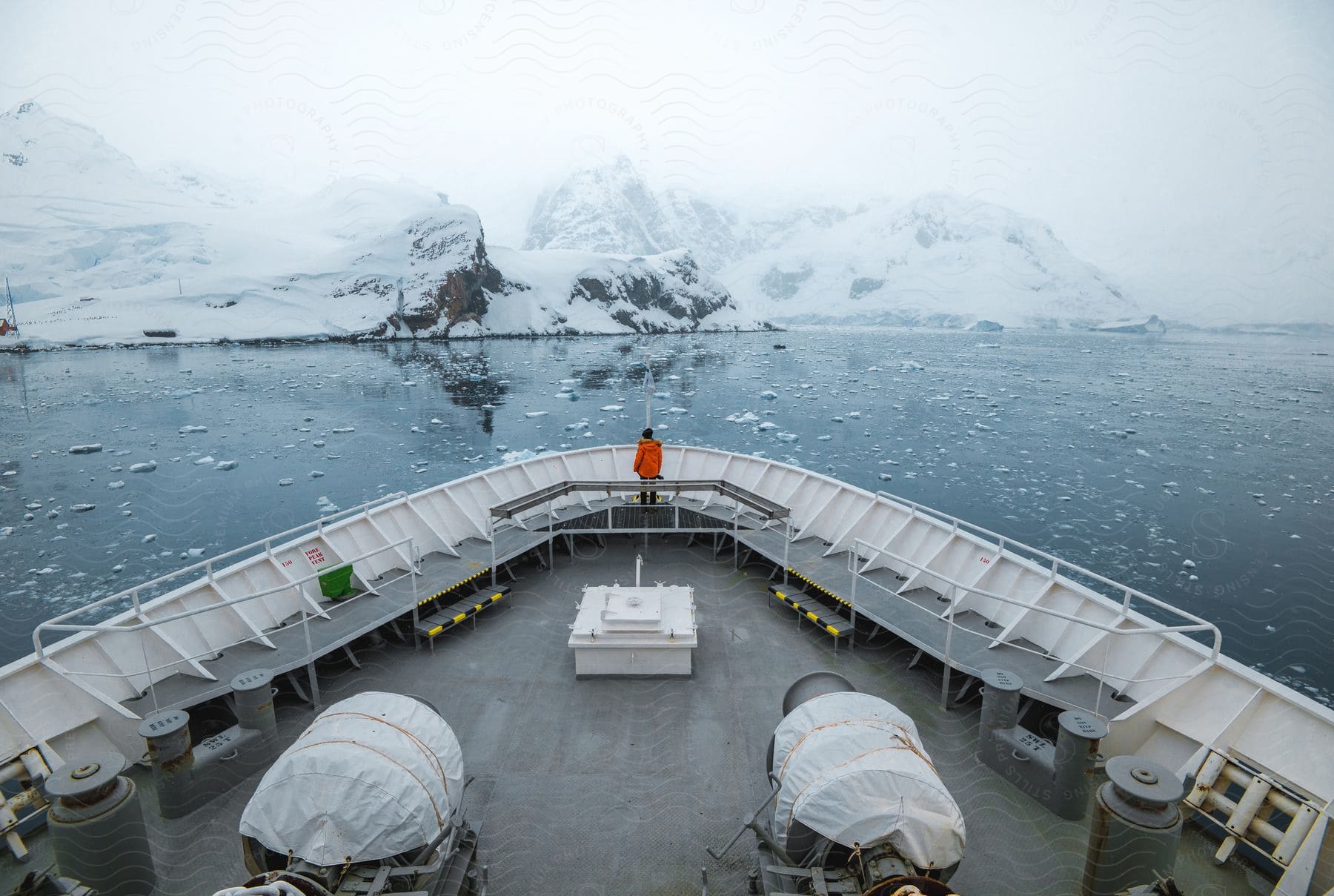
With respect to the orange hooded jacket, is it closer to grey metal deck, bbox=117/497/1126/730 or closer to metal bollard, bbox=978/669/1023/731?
grey metal deck, bbox=117/497/1126/730

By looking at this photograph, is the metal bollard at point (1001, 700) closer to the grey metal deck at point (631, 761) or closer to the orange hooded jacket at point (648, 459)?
the grey metal deck at point (631, 761)

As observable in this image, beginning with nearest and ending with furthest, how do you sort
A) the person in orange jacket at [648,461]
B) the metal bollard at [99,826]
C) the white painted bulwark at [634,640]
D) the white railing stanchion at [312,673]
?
the metal bollard at [99,826] < the white railing stanchion at [312,673] < the white painted bulwark at [634,640] < the person in orange jacket at [648,461]

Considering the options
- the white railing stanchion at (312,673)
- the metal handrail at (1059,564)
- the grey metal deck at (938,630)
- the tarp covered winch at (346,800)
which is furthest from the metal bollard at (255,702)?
the metal handrail at (1059,564)

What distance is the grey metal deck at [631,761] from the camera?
4645 mm

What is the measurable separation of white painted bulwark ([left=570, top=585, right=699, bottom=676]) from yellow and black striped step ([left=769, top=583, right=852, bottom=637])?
1.66 metres

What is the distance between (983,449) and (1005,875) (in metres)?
36.6

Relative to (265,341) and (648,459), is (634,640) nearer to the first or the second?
(648,459)

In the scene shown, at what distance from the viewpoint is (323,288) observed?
115m

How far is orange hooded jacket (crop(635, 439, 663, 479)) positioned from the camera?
429 inches

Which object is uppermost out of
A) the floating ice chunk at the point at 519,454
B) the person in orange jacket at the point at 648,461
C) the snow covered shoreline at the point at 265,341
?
the person in orange jacket at the point at 648,461

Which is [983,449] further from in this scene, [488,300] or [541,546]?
[488,300]

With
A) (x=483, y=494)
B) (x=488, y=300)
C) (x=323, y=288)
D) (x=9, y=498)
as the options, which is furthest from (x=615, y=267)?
(x=483, y=494)

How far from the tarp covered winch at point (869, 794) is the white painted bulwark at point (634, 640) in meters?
3.10

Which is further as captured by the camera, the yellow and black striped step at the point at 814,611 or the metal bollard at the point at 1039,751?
the yellow and black striped step at the point at 814,611
